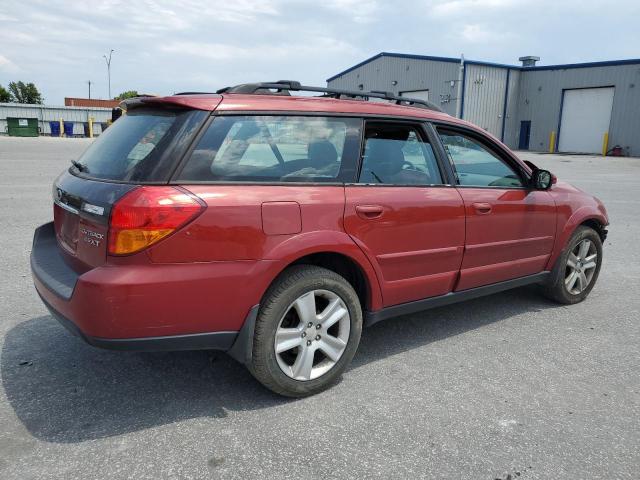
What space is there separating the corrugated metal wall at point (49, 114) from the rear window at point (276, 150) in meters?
42.8

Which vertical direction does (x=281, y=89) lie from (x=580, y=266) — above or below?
above

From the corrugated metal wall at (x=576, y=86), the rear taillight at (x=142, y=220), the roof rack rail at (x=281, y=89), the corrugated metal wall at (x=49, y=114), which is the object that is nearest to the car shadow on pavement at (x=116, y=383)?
the rear taillight at (x=142, y=220)

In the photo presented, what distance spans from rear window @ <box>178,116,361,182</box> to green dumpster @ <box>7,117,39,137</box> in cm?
3877

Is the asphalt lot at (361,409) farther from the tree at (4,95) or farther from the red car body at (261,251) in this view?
the tree at (4,95)

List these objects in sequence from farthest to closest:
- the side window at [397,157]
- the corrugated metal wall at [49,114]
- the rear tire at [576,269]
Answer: the corrugated metal wall at [49,114] < the rear tire at [576,269] < the side window at [397,157]

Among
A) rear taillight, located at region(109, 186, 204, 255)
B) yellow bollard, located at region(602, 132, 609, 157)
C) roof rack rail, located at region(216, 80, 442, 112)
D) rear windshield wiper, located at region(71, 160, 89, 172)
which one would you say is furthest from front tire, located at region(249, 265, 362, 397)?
yellow bollard, located at region(602, 132, 609, 157)

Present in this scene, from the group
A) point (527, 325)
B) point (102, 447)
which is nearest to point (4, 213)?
point (102, 447)

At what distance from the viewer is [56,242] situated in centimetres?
329

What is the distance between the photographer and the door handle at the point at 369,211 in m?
3.12

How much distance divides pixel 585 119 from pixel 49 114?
39387mm

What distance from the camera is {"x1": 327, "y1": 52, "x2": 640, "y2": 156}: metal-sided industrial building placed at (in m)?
33.3

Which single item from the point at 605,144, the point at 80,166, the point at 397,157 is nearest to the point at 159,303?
the point at 80,166

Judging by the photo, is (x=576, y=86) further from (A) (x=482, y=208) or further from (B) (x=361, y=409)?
(B) (x=361, y=409)

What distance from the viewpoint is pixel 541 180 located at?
4.29 m
